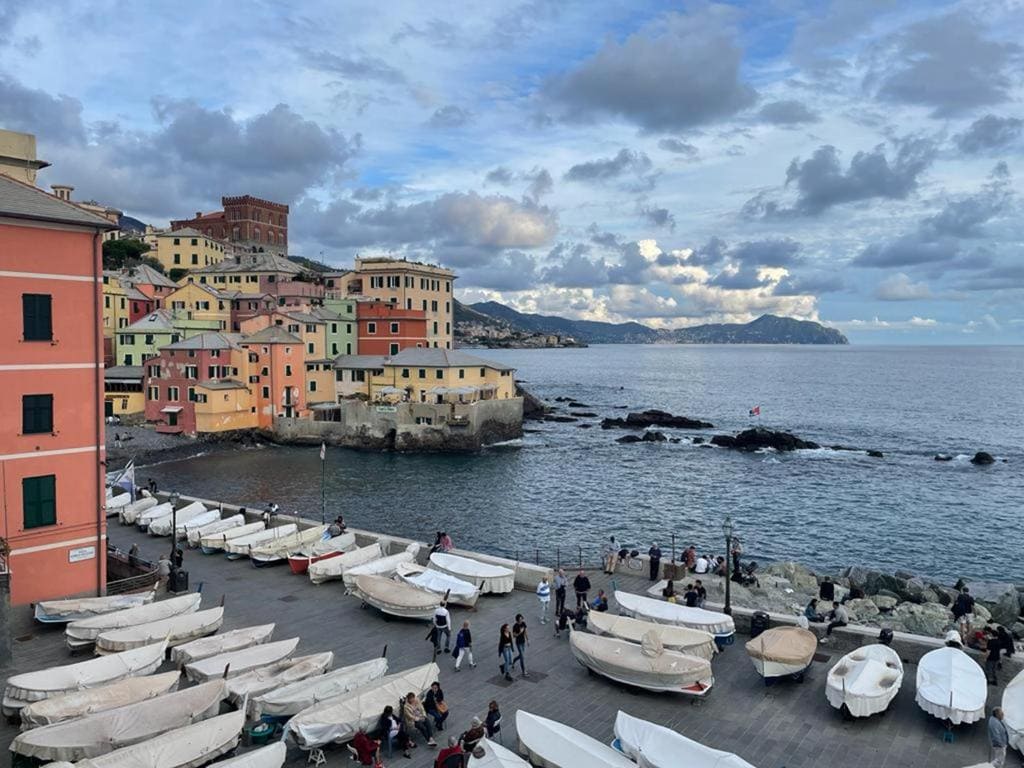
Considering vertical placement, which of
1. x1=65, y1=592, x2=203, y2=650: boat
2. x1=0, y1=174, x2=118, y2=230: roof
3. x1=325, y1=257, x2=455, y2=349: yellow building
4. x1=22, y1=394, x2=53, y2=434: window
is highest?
x1=325, y1=257, x2=455, y2=349: yellow building

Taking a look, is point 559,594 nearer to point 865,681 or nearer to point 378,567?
point 378,567

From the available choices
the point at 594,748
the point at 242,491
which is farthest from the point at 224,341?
the point at 594,748

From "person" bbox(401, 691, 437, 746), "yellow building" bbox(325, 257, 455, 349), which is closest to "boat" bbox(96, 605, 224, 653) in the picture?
"person" bbox(401, 691, 437, 746)

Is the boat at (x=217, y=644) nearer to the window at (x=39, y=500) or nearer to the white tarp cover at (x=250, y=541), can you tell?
the window at (x=39, y=500)

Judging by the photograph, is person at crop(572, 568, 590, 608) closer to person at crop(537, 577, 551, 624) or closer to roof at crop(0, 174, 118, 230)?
Answer: person at crop(537, 577, 551, 624)

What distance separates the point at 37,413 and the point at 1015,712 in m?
26.3

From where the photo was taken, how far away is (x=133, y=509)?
35781 millimetres

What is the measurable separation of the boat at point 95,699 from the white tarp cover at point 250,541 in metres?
12.8

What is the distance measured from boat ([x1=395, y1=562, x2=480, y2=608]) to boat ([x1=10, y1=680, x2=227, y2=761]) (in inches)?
335

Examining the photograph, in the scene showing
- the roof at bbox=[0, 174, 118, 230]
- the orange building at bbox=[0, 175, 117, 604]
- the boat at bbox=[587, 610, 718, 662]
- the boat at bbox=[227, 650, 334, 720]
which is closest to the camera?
the boat at bbox=[227, 650, 334, 720]

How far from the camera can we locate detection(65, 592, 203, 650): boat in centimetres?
1936

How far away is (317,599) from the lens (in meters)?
24.3

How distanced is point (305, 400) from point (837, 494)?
51.3m

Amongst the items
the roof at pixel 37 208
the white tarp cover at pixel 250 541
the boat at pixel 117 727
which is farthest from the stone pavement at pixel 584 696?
the roof at pixel 37 208
